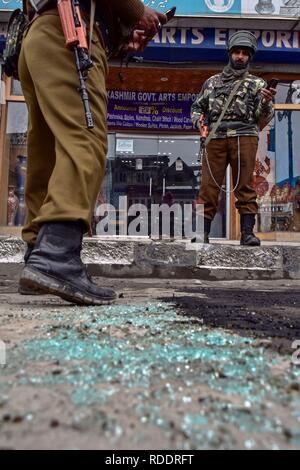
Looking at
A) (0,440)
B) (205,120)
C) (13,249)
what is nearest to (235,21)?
(205,120)

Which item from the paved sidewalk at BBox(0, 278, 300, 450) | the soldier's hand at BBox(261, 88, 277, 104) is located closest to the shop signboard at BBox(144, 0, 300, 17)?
the soldier's hand at BBox(261, 88, 277, 104)

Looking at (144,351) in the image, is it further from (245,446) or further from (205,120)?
(205,120)

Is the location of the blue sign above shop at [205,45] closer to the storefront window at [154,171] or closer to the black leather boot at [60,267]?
the storefront window at [154,171]

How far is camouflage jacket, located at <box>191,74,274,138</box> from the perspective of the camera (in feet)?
12.9

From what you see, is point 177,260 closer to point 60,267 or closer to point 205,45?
point 60,267

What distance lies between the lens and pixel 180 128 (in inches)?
302

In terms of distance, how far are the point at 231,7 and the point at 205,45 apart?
1.80ft

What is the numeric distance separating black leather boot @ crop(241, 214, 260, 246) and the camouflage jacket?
0.71m

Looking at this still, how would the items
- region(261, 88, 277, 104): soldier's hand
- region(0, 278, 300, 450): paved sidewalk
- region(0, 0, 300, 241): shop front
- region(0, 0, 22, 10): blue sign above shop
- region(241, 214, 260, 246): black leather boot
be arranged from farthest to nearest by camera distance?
region(0, 0, 300, 241): shop front → region(0, 0, 22, 10): blue sign above shop → region(241, 214, 260, 246): black leather boot → region(261, 88, 277, 104): soldier's hand → region(0, 278, 300, 450): paved sidewalk
